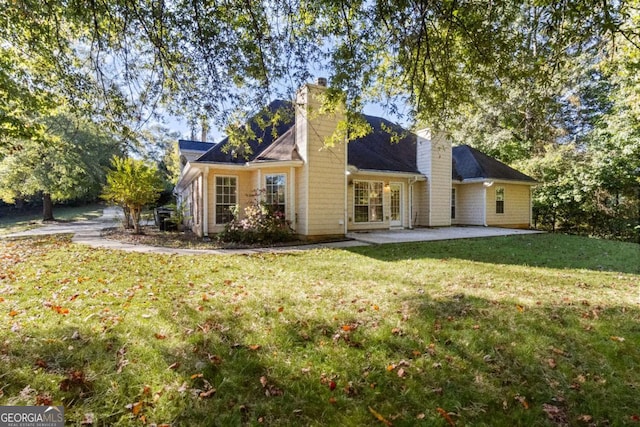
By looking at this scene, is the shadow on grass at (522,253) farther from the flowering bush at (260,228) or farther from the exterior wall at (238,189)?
the exterior wall at (238,189)

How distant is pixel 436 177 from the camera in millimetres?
14891

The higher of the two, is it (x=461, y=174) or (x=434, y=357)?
(x=461, y=174)

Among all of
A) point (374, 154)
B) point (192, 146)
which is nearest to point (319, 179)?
point (374, 154)

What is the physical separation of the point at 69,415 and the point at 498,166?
1917 cm

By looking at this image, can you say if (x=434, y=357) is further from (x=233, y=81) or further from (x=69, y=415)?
(x=233, y=81)

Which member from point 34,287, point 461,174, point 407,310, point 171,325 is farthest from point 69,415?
point 461,174

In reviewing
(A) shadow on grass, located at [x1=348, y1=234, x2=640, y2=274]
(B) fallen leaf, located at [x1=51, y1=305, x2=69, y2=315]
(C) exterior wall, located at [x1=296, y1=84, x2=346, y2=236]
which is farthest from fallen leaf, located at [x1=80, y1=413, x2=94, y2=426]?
(C) exterior wall, located at [x1=296, y1=84, x2=346, y2=236]

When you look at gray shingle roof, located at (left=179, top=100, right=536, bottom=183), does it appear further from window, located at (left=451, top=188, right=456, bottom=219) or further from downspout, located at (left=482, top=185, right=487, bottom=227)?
window, located at (left=451, top=188, right=456, bottom=219)

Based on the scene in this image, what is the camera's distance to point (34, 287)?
453 cm

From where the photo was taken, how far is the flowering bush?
10.0m

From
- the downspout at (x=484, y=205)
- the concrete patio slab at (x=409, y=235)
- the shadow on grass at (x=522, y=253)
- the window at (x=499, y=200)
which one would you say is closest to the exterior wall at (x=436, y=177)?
the downspout at (x=484, y=205)

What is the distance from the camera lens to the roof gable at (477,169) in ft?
51.7

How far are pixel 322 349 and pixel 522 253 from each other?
7.45 m

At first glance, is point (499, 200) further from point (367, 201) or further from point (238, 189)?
point (238, 189)
